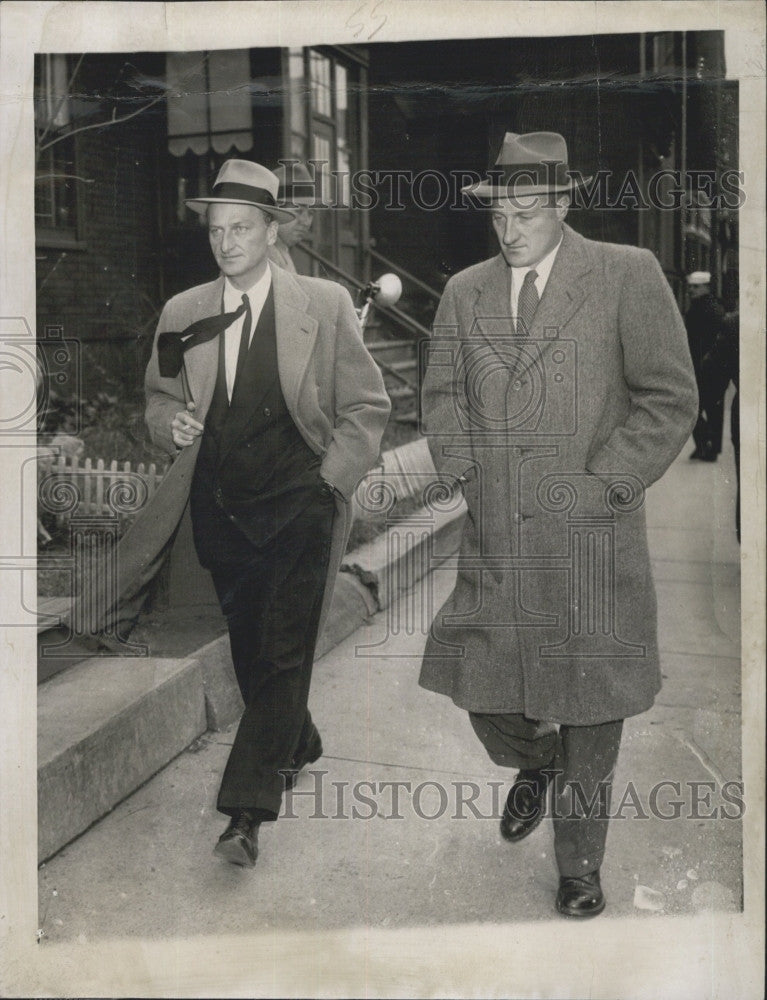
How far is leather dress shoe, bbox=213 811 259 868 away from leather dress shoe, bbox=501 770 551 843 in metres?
0.83

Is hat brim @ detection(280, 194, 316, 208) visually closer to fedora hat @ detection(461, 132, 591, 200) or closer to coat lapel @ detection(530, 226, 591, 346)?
fedora hat @ detection(461, 132, 591, 200)

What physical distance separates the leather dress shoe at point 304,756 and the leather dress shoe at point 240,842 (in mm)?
171

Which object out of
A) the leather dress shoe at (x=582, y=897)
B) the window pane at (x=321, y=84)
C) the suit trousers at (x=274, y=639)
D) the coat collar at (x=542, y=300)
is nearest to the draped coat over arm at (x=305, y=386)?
the suit trousers at (x=274, y=639)

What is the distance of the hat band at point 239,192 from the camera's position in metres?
3.80

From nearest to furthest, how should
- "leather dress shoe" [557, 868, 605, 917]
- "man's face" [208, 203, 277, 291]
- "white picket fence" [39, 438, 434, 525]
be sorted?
"leather dress shoe" [557, 868, 605, 917] → "man's face" [208, 203, 277, 291] → "white picket fence" [39, 438, 434, 525]

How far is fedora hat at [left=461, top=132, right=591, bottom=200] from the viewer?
3689 mm

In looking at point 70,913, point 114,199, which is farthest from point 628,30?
point 70,913

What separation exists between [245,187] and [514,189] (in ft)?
2.85

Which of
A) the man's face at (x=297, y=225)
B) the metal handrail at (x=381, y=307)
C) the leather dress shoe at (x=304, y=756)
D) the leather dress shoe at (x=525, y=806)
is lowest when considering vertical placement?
the leather dress shoe at (x=525, y=806)

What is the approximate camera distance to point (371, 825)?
392 cm

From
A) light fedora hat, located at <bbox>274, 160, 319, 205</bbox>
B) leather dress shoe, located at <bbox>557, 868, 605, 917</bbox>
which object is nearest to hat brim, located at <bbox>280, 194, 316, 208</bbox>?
light fedora hat, located at <bbox>274, 160, 319, 205</bbox>

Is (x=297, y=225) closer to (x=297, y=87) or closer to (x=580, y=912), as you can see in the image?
(x=297, y=87)
